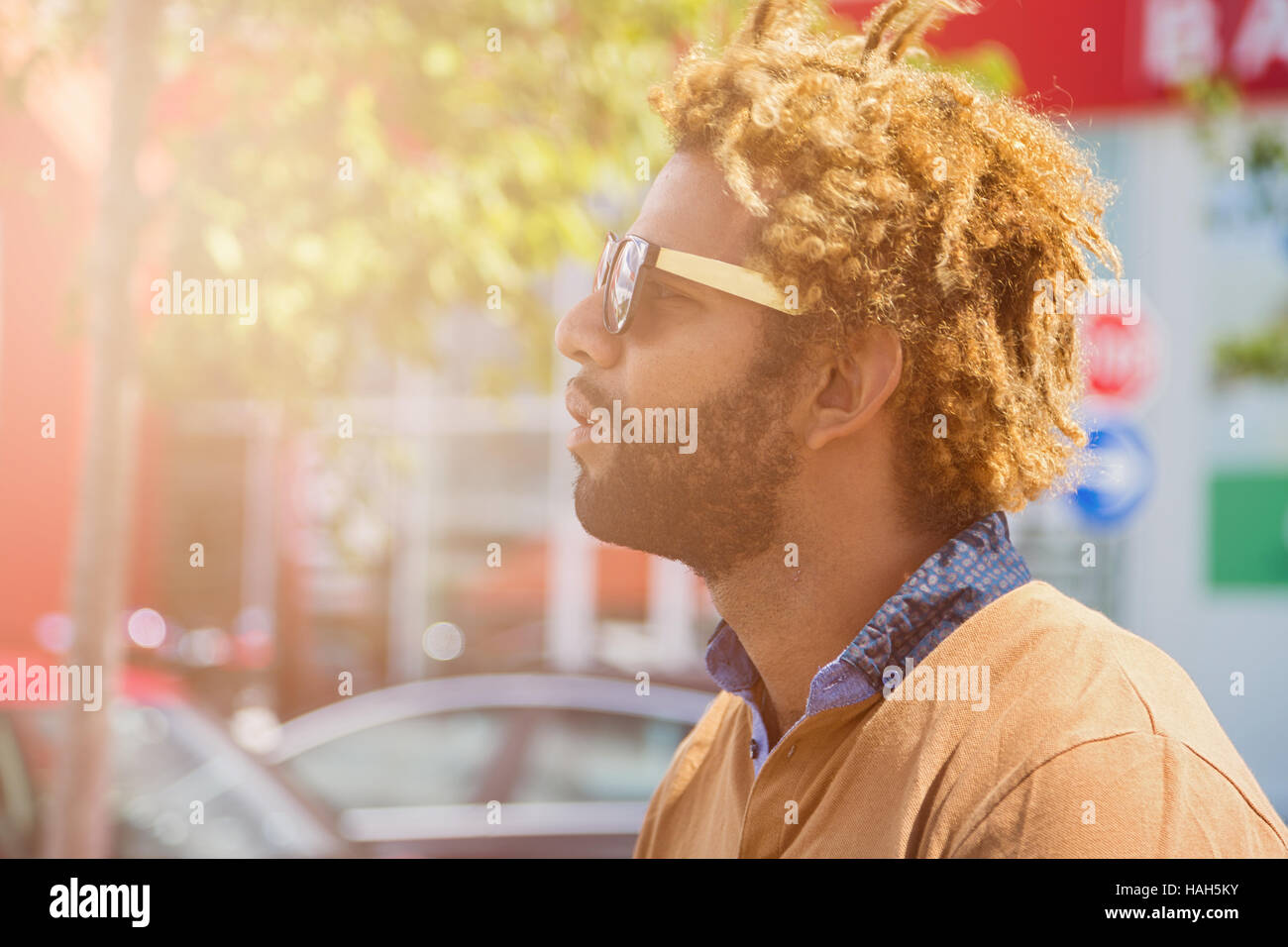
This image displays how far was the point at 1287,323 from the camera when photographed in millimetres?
7344

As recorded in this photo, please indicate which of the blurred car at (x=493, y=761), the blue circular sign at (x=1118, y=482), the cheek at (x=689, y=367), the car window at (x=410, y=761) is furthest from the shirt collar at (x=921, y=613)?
the blue circular sign at (x=1118, y=482)

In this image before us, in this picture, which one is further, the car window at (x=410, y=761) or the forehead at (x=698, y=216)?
the car window at (x=410, y=761)

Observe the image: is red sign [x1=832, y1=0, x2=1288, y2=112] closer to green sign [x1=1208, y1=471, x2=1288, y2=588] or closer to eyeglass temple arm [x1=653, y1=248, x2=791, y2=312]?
green sign [x1=1208, y1=471, x2=1288, y2=588]

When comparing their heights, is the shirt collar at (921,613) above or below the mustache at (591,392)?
below

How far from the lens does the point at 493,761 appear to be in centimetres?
493

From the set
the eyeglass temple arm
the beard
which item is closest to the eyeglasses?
the eyeglass temple arm

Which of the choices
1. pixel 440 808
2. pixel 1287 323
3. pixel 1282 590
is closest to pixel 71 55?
pixel 440 808

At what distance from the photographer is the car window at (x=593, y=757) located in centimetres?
484

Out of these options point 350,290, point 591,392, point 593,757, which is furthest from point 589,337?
point 593,757

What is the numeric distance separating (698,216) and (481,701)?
11.2ft

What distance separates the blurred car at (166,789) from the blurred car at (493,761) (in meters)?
0.33

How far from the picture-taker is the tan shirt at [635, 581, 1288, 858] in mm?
1373

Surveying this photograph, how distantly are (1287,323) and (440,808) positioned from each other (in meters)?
5.73

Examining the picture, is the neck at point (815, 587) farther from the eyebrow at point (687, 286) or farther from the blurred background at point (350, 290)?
the blurred background at point (350, 290)
